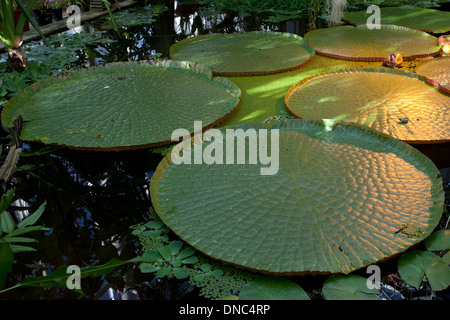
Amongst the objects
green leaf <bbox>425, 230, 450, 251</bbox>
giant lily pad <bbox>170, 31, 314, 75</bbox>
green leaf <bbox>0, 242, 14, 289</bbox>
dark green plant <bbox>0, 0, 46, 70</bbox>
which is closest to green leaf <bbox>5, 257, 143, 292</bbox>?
A: green leaf <bbox>0, 242, 14, 289</bbox>

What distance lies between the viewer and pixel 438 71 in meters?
2.43

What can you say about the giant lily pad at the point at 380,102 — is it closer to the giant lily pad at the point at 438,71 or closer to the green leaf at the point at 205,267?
the giant lily pad at the point at 438,71

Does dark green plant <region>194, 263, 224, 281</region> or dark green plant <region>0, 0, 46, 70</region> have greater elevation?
dark green plant <region>0, 0, 46, 70</region>

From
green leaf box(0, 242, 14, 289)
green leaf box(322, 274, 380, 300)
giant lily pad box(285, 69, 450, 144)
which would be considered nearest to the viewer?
green leaf box(0, 242, 14, 289)

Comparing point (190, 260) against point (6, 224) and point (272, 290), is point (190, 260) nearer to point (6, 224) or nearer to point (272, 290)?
point (272, 290)

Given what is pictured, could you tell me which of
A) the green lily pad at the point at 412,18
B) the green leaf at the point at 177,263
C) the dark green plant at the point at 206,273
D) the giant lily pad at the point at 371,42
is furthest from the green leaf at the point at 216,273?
the green lily pad at the point at 412,18

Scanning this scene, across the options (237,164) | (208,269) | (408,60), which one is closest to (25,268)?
(208,269)

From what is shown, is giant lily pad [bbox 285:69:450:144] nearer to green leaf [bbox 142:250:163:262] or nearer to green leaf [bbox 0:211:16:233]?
green leaf [bbox 142:250:163:262]

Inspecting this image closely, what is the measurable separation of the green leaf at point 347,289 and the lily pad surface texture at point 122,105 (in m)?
1.05

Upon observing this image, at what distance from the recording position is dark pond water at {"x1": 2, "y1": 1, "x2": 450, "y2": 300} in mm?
1188

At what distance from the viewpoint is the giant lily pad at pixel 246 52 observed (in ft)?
9.02

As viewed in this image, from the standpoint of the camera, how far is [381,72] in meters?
2.49

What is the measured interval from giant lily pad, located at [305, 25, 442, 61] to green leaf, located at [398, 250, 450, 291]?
1931 millimetres

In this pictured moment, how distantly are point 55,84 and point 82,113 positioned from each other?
56 cm
